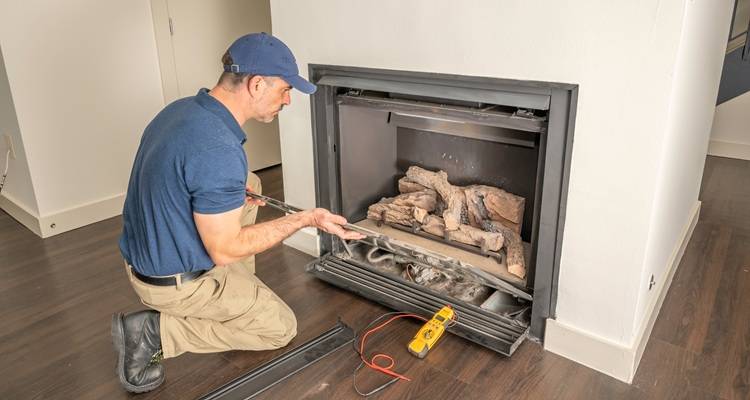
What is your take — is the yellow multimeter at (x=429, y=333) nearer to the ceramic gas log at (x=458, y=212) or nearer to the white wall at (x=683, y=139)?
the ceramic gas log at (x=458, y=212)

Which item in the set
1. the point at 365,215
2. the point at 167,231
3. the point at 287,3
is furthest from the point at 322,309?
the point at 287,3

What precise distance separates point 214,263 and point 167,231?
6.7 inches

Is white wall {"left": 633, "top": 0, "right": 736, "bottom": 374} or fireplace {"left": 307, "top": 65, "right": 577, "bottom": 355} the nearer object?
white wall {"left": 633, "top": 0, "right": 736, "bottom": 374}

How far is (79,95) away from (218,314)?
177cm

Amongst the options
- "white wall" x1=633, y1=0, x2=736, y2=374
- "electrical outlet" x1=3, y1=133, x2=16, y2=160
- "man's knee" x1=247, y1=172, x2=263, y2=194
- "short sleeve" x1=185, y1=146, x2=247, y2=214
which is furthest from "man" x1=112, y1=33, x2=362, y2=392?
"electrical outlet" x1=3, y1=133, x2=16, y2=160

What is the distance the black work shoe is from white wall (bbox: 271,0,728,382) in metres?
1.21

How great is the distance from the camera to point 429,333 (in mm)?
1902

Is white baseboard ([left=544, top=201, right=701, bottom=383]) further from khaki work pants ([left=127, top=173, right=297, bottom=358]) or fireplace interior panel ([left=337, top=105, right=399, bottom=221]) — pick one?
fireplace interior panel ([left=337, top=105, right=399, bottom=221])

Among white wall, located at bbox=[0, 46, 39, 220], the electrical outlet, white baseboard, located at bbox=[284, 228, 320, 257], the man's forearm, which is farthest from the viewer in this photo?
the electrical outlet

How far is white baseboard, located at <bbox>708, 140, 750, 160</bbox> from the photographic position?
4164 millimetres

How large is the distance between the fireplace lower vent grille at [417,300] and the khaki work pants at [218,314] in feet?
1.31

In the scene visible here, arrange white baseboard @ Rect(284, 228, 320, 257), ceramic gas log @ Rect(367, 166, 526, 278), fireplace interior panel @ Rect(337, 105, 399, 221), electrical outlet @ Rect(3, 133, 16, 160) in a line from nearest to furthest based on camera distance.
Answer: ceramic gas log @ Rect(367, 166, 526, 278) → fireplace interior panel @ Rect(337, 105, 399, 221) → white baseboard @ Rect(284, 228, 320, 257) → electrical outlet @ Rect(3, 133, 16, 160)

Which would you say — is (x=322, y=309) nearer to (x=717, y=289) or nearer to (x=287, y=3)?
(x=287, y=3)

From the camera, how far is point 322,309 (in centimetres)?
222
